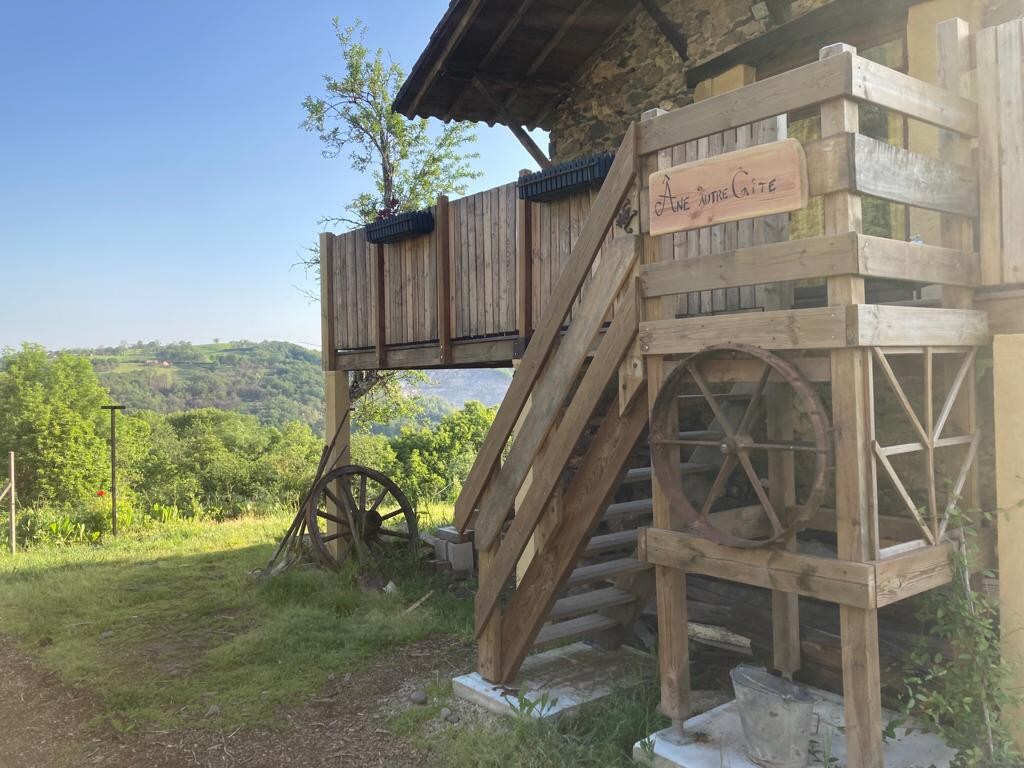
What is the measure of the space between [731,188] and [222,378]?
73872 millimetres

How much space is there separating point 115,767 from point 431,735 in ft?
6.16

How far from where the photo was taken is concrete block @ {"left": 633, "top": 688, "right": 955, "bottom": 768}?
3459 mm

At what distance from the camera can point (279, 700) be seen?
5457 mm

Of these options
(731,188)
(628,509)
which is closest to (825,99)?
(731,188)

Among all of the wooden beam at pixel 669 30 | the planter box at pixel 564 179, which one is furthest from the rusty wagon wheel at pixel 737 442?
the wooden beam at pixel 669 30

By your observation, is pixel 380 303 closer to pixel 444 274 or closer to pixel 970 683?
pixel 444 274

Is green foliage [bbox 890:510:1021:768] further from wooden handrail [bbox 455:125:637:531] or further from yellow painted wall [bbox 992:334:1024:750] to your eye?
wooden handrail [bbox 455:125:637:531]

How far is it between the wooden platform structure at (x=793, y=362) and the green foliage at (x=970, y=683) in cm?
10

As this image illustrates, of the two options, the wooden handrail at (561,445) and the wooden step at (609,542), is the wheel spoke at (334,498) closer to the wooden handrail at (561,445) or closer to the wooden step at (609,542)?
the wooden handrail at (561,445)

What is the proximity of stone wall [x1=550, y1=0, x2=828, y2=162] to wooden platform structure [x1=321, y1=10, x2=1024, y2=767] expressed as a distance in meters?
1.54

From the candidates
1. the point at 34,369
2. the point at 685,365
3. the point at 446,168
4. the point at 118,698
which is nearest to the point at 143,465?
the point at 34,369

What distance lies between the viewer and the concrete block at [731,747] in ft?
11.3

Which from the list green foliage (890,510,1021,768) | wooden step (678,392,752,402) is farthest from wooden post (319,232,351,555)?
green foliage (890,510,1021,768)

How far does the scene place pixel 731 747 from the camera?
3588mm
